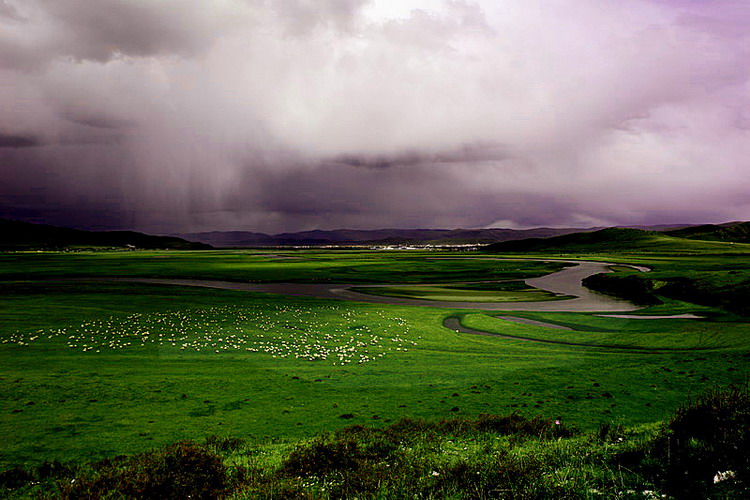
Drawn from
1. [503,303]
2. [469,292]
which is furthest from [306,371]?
[469,292]

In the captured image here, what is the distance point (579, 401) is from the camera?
53.5ft

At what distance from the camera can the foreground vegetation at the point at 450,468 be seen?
7.55 meters

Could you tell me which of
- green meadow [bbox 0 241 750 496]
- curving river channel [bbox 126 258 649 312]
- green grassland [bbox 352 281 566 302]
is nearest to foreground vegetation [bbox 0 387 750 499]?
green meadow [bbox 0 241 750 496]

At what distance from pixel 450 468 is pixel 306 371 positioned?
512 inches

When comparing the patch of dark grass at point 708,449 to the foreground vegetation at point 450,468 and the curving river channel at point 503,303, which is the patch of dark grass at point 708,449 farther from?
the curving river channel at point 503,303

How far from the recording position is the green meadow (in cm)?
1384

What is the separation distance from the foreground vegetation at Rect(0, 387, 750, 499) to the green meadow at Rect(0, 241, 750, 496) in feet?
6.08

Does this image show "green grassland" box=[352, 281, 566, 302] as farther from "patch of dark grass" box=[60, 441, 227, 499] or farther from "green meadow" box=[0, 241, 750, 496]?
"patch of dark grass" box=[60, 441, 227, 499]

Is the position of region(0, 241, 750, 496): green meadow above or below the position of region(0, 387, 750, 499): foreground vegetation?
below

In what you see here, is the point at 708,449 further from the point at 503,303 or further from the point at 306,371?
the point at 503,303

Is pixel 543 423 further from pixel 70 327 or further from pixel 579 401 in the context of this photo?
pixel 70 327

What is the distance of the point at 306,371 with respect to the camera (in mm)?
20812

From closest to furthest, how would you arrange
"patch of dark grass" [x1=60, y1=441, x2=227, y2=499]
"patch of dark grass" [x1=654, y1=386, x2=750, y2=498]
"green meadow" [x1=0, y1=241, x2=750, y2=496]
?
1. "patch of dark grass" [x1=654, y1=386, x2=750, y2=498]
2. "patch of dark grass" [x1=60, y1=441, x2=227, y2=499]
3. "green meadow" [x1=0, y1=241, x2=750, y2=496]

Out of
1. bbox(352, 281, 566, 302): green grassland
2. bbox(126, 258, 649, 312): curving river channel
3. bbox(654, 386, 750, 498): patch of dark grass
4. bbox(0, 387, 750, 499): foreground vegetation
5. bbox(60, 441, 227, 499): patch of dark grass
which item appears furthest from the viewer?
bbox(352, 281, 566, 302): green grassland
